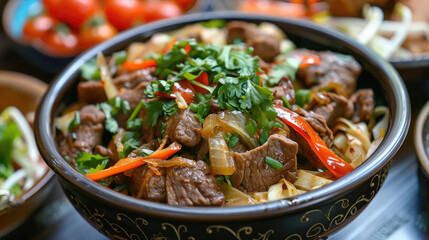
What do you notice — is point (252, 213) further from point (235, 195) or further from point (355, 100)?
point (355, 100)

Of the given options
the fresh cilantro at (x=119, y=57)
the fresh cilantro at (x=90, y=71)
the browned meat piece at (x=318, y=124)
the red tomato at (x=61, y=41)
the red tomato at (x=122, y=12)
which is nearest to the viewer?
A: the browned meat piece at (x=318, y=124)

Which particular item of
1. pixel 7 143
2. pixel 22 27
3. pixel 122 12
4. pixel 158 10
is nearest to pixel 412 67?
pixel 158 10

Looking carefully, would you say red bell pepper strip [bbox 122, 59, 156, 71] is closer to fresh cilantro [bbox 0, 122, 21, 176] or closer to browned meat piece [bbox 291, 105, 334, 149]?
browned meat piece [bbox 291, 105, 334, 149]

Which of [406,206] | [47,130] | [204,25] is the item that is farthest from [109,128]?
[406,206]

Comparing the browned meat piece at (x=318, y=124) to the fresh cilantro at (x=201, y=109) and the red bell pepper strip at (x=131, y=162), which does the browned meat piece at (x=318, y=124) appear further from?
the red bell pepper strip at (x=131, y=162)

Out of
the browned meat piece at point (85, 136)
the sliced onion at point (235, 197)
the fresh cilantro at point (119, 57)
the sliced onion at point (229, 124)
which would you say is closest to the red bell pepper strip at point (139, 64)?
the fresh cilantro at point (119, 57)

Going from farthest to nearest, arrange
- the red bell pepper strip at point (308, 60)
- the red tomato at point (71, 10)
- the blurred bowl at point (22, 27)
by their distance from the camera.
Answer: the red tomato at point (71, 10)
the blurred bowl at point (22, 27)
the red bell pepper strip at point (308, 60)

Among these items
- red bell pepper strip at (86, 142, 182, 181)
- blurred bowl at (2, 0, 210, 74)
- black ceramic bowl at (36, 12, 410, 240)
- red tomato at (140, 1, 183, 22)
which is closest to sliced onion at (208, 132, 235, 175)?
red bell pepper strip at (86, 142, 182, 181)
